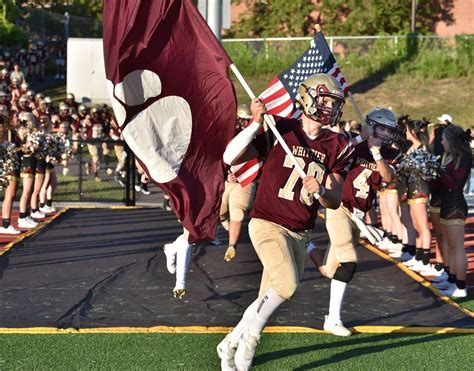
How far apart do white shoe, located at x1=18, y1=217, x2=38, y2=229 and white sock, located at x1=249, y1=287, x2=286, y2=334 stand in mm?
9469

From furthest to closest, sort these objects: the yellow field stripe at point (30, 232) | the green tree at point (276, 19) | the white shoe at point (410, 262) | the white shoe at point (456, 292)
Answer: the green tree at point (276, 19), the yellow field stripe at point (30, 232), the white shoe at point (410, 262), the white shoe at point (456, 292)

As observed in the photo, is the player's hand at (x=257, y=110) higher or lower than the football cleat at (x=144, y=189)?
higher

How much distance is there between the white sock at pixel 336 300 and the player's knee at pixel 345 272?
0.04 m

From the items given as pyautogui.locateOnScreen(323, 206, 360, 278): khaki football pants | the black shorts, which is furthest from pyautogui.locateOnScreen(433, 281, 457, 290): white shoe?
the black shorts

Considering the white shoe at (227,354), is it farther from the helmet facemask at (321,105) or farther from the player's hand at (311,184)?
the helmet facemask at (321,105)

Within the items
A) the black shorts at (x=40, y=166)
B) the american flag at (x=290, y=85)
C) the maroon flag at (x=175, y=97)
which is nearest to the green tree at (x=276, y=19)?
the black shorts at (x=40, y=166)

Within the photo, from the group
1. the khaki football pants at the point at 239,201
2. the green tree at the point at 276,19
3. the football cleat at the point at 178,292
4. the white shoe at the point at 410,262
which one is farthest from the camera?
the green tree at the point at 276,19

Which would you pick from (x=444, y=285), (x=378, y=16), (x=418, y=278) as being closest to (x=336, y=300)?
(x=444, y=285)

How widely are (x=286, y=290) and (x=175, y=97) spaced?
179cm

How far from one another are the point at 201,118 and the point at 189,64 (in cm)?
43

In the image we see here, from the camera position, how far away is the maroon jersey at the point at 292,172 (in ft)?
24.2

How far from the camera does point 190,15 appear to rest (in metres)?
7.73

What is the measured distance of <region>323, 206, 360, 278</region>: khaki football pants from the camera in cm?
915

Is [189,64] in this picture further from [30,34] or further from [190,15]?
[30,34]
